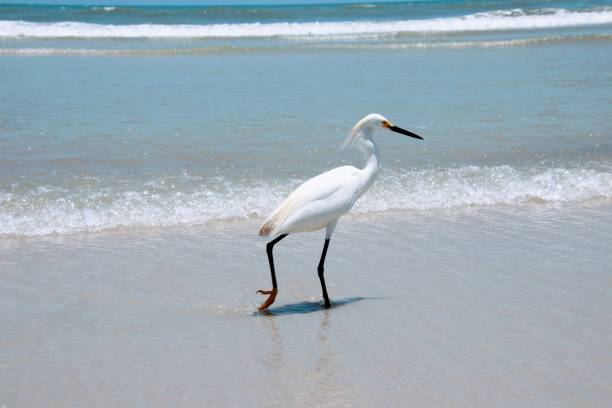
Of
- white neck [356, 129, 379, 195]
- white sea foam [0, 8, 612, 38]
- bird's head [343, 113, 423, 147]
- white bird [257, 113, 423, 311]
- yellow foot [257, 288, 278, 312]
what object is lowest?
white sea foam [0, 8, 612, 38]

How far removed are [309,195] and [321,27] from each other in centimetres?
2527

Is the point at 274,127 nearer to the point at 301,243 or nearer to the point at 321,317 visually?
the point at 301,243

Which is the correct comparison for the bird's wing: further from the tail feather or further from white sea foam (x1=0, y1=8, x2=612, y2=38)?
white sea foam (x1=0, y1=8, x2=612, y2=38)

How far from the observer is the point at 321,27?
29.0 metres

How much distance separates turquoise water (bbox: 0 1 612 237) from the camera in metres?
6.66

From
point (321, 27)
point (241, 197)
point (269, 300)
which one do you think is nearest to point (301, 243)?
point (241, 197)

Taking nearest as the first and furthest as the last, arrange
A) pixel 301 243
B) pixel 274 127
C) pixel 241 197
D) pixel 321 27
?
pixel 301 243 → pixel 241 197 → pixel 274 127 → pixel 321 27

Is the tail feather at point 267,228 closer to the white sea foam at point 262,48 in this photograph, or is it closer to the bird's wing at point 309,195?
the bird's wing at point 309,195

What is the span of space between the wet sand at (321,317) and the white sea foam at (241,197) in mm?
251

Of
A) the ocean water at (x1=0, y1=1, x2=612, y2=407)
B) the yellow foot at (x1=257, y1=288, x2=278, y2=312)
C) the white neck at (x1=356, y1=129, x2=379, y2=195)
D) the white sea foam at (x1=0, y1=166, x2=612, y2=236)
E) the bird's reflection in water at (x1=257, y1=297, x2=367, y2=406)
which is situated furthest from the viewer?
the white sea foam at (x1=0, y1=166, x2=612, y2=236)

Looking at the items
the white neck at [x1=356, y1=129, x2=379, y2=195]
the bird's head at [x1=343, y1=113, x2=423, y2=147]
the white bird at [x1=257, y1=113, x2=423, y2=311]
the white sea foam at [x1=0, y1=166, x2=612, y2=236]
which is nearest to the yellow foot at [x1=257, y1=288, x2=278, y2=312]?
the white bird at [x1=257, y1=113, x2=423, y2=311]

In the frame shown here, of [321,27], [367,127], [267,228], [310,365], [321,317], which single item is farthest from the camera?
[321,27]

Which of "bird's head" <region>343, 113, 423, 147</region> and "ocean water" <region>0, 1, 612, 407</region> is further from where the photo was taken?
"bird's head" <region>343, 113, 423, 147</region>

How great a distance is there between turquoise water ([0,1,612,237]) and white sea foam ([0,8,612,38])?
7339 millimetres
